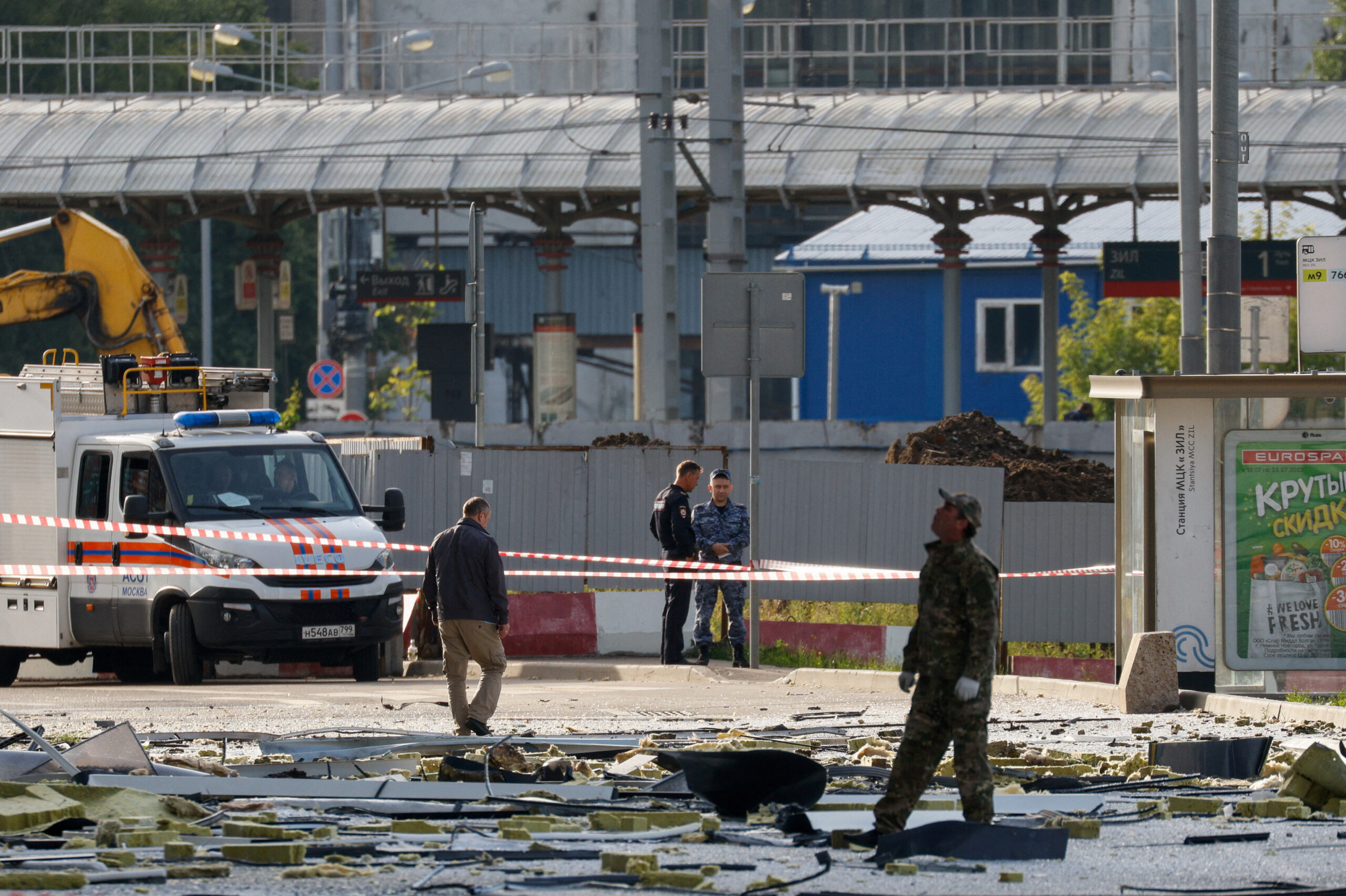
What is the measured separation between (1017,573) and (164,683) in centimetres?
768

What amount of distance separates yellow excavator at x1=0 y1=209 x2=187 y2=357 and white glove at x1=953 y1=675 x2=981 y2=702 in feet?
51.4

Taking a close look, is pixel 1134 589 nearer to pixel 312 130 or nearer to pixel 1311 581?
pixel 1311 581

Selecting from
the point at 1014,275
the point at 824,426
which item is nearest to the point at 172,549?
the point at 824,426

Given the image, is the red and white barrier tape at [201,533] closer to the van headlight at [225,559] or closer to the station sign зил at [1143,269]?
the van headlight at [225,559]

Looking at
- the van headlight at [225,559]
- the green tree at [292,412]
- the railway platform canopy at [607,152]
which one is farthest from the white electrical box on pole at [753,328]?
the railway platform canopy at [607,152]

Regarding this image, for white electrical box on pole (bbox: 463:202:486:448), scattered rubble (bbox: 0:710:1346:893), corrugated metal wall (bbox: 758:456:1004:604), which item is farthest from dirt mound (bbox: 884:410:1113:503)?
scattered rubble (bbox: 0:710:1346:893)

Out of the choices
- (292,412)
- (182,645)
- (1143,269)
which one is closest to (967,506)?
(182,645)

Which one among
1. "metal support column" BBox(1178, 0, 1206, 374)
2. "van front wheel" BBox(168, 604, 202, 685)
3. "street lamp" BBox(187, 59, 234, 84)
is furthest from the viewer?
"street lamp" BBox(187, 59, 234, 84)

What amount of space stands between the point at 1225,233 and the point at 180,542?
943cm

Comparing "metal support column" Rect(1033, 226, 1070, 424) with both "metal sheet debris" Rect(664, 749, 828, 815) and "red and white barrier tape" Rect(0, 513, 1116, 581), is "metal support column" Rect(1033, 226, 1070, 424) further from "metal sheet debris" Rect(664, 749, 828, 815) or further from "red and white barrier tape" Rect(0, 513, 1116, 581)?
"metal sheet debris" Rect(664, 749, 828, 815)

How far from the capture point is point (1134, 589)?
570 inches

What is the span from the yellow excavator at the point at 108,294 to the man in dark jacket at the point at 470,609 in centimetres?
1031

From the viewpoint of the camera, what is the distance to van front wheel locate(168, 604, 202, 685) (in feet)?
55.1

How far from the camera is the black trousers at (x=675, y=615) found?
17734mm
